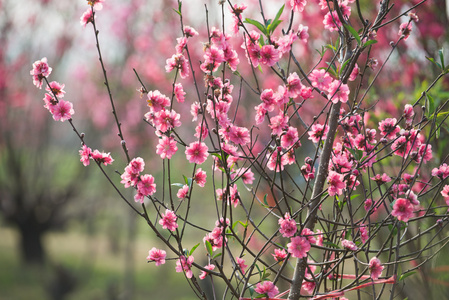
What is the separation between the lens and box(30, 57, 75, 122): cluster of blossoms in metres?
1.60

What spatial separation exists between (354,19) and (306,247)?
3130 millimetres

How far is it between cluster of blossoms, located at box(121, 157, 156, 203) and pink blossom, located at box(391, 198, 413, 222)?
75 centimetres

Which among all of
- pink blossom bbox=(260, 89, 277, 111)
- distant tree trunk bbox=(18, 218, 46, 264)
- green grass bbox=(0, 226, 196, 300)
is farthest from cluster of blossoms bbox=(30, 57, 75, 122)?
distant tree trunk bbox=(18, 218, 46, 264)

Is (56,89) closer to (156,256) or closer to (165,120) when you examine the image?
(165,120)

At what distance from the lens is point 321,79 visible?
148 centimetres

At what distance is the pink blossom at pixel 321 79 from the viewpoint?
1.47 meters

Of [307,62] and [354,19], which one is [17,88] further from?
[354,19]

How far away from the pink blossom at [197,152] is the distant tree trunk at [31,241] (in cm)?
751

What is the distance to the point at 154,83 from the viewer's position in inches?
284

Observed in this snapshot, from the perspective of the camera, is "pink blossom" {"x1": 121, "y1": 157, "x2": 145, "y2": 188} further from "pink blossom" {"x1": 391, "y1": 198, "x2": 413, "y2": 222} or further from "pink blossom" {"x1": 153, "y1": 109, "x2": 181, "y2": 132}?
"pink blossom" {"x1": 391, "y1": 198, "x2": 413, "y2": 222}

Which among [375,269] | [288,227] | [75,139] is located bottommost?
[375,269]

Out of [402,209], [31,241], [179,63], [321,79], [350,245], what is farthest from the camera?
[31,241]

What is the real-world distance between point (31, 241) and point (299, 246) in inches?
320

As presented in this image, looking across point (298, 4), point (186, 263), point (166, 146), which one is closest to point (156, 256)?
point (186, 263)
